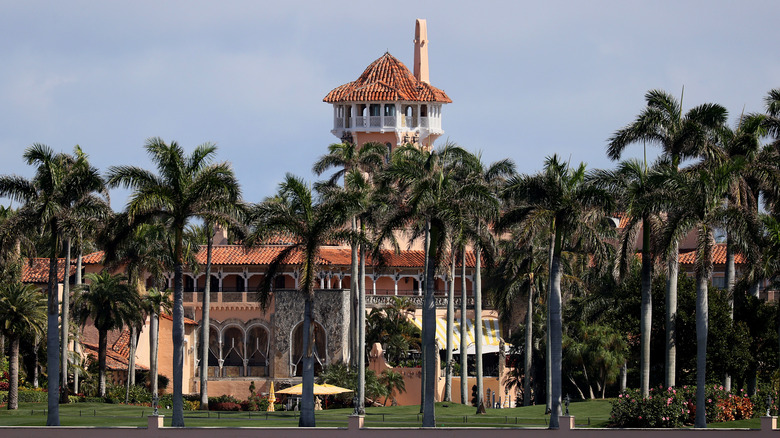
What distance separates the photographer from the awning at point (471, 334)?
76438 mm

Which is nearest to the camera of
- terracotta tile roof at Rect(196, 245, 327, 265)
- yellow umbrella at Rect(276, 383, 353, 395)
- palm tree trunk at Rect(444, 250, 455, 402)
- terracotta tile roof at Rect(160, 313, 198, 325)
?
yellow umbrella at Rect(276, 383, 353, 395)

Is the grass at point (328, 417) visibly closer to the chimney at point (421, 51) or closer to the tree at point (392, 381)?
the tree at point (392, 381)

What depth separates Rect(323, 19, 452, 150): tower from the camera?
93250 millimetres

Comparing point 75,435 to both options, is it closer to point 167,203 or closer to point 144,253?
point 167,203

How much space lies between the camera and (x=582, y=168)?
46062mm

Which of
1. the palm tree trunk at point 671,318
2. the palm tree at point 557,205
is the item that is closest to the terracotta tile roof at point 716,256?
the palm tree trunk at point 671,318

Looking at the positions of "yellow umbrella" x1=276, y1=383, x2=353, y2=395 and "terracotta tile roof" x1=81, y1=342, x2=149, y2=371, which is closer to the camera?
"yellow umbrella" x1=276, y1=383, x2=353, y2=395

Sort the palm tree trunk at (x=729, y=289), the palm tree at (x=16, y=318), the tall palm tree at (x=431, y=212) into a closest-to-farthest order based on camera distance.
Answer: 1. the tall palm tree at (x=431, y=212)
2. the palm tree trunk at (x=729, y=289)
3. the palm tree at (x=16, y=318)

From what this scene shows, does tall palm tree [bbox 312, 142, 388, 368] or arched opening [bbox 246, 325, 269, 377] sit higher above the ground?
tall palm tree [bbox 312, 142, 388, 368]

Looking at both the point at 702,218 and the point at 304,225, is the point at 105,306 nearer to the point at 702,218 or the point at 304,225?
the point at 304,225

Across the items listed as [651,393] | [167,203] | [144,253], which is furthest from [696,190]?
[144,253]

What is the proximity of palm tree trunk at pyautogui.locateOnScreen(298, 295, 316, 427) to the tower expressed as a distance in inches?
1805

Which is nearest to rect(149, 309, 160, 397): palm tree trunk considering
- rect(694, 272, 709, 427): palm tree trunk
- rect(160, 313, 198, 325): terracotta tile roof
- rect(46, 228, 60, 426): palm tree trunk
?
rect(160, 313, 198, 325): terracotta tile roof

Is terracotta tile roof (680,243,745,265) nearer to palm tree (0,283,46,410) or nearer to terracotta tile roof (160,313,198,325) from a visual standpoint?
terracotta tile roof (160,313,198,325)
